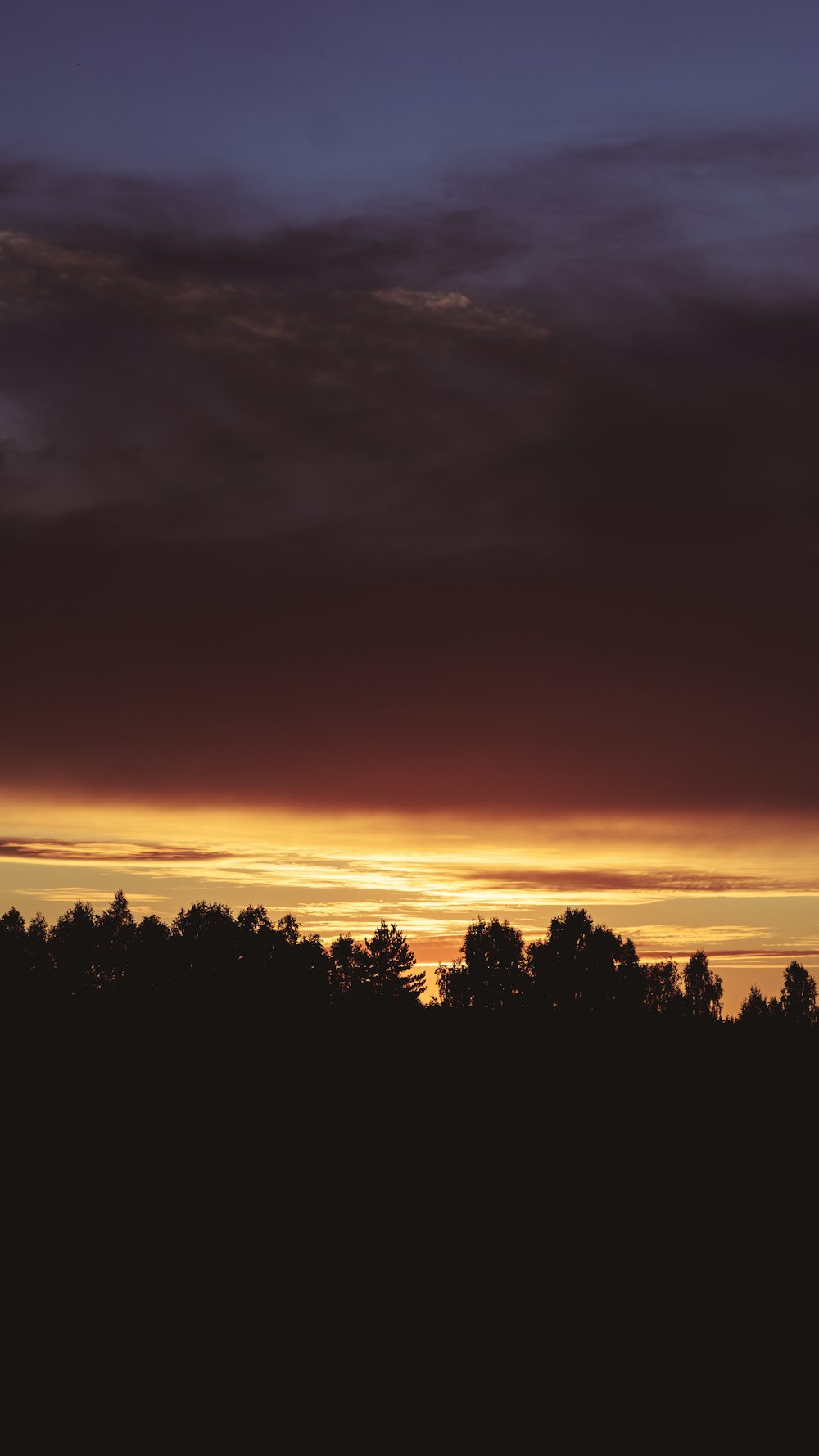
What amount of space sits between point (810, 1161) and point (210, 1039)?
35.9 metres

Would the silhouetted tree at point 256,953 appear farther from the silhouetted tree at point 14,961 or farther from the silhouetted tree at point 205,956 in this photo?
the silhouetted tree at point 14,961

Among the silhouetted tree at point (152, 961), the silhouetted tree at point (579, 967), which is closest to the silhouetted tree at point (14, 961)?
the silhouetted tree at point (152, 961)

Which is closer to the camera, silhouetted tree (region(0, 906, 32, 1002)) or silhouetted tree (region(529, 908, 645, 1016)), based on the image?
silhouetted tree (region(0, 906, 32, 1002))

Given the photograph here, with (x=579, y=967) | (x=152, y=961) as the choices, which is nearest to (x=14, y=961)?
(x=152, y=961)

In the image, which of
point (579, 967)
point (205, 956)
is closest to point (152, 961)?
point (205, 956)

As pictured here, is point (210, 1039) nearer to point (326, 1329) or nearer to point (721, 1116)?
point (721, 1116)

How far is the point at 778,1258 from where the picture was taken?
31953mm

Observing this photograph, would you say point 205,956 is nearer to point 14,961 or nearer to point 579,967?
point 14,961

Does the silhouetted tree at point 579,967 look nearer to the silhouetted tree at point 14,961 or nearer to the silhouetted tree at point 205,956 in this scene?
the silhouetted tree at point 205,956

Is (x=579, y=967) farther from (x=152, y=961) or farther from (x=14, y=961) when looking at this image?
(x=14, y=961)

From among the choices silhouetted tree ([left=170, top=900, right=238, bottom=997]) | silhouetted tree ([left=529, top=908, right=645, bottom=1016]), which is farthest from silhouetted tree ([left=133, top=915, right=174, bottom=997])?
silhouetted tree ([left=529, top=908, right=645, bottom=1016])

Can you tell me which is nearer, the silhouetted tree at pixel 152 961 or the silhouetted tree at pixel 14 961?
the silhouetted tree at pixel 14 961

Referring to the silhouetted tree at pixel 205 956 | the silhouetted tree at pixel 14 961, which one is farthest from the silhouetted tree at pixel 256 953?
the silhouetted tree at pixel 14 961

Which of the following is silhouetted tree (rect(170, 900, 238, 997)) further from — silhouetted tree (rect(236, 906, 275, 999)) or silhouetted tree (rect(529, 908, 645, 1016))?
silhouetted tree (rect(529, 908, 645, 1016))
